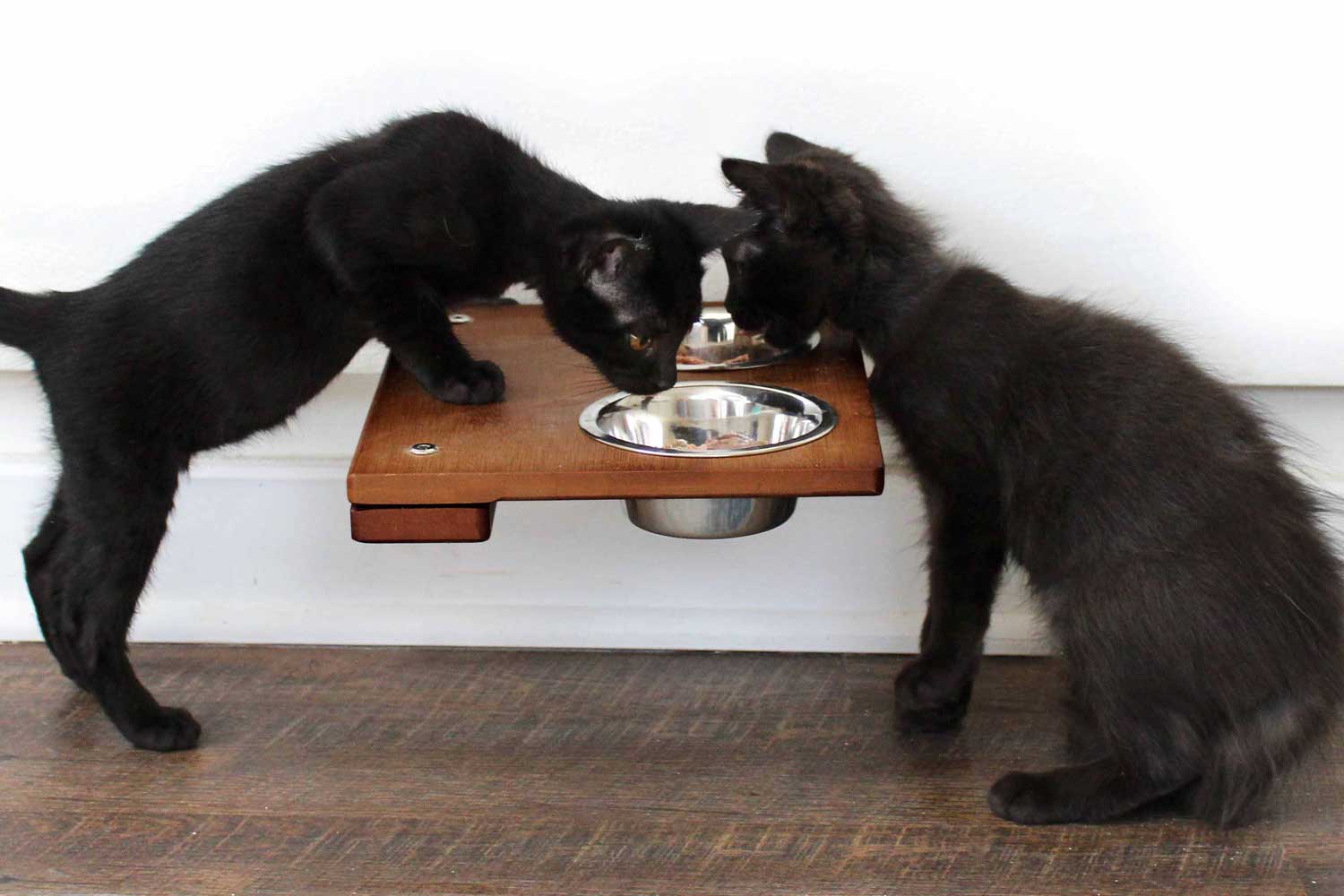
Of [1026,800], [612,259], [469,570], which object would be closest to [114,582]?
[469,570]

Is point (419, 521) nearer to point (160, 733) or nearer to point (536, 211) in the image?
point (536, 211)

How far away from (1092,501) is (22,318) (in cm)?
132

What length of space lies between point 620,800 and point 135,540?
2.26 feet

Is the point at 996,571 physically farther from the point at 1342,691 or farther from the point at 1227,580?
the point at 1342,691

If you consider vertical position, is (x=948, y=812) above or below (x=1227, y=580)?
below

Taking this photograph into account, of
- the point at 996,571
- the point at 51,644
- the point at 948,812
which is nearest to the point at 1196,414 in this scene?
the point at 996,571

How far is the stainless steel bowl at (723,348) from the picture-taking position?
191 centimetres

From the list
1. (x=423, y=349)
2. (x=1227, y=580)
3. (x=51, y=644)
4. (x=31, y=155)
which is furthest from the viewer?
(x=31, y=155)

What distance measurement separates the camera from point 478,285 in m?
1.79

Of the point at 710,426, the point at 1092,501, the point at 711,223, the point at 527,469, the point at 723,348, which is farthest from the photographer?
the point at 723,348

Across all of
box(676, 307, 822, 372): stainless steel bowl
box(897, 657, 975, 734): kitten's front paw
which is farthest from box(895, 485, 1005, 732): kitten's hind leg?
box(676, 307, 822, 372): stainless steel bowl

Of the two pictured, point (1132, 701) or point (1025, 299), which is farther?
point (1025, 299)

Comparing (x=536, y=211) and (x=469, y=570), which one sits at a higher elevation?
(x=536, y=211)

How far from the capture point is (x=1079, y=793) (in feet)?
5.54
